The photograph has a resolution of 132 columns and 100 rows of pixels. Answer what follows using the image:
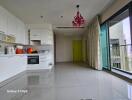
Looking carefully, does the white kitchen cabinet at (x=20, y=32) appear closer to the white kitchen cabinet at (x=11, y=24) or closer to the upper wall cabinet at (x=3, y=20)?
the white kitchen cabinet at (x=11, y=24)

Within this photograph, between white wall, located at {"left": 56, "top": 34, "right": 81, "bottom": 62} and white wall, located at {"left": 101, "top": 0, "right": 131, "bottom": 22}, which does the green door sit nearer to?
white wall, located at {"left": 56, "top": 34, "right": 81, "bottom": 62}

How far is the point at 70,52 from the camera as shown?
11.3 m

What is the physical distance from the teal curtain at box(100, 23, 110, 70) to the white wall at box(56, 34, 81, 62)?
18.4ft

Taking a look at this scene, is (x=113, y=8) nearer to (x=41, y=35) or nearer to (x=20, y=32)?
(x=41, y=35)

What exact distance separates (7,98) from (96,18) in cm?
507

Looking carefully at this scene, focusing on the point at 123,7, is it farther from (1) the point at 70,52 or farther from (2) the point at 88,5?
(1) the point at 70,52

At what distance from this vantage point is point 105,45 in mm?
5660

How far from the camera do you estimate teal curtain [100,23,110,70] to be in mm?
5391

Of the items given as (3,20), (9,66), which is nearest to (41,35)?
(3,20)

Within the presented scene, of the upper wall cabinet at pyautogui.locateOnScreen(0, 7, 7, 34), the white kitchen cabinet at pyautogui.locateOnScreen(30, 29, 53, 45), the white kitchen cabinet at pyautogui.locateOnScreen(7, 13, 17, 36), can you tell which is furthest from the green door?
the upper wall cabinet at pyautogui.locateOnScreen(0, 7, 7, 34)

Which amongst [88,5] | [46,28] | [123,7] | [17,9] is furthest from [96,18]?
[17,9]

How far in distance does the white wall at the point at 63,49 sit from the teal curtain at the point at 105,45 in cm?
561

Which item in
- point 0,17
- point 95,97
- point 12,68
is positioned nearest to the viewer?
point 95,97

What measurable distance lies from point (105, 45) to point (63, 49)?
594 cm
